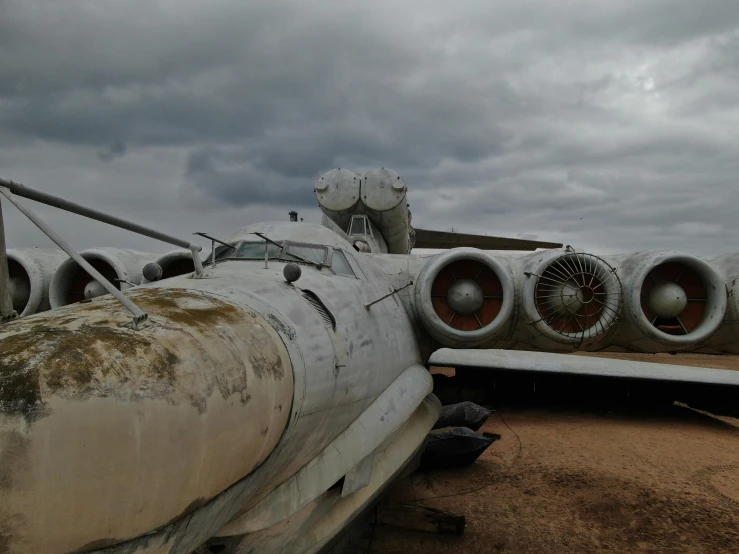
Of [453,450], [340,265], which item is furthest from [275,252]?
[453,450]

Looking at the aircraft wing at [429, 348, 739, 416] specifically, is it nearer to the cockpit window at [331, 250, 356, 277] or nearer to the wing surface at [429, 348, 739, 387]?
the wing surface at [429, 348, 739, 387]

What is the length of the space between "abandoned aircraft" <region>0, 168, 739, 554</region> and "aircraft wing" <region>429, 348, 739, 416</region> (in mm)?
3154

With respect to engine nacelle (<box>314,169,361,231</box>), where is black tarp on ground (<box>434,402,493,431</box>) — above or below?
below

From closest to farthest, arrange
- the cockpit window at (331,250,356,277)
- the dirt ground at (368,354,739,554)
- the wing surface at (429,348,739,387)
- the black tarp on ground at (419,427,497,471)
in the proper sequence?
the cockpit window at (331,250,356,277)
the dirt ground at (368,354,739,554)
the black tarp on ground at (419,427,497,471)
the wing surface at (429,348,739,387)

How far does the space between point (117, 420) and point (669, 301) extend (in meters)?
5.34

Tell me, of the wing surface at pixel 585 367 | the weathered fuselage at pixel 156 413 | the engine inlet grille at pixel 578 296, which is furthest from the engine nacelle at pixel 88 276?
the wing surface at pixel 585 367

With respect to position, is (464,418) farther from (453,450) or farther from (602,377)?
(602,377)

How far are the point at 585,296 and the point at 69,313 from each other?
496cm

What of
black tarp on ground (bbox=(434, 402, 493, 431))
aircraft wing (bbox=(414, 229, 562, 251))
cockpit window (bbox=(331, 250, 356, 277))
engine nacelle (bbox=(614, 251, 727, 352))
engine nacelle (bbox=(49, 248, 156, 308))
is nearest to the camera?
cockpit window (bbox=(331, 250, 356, 277))

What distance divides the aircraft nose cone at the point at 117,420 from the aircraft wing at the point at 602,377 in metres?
6.39

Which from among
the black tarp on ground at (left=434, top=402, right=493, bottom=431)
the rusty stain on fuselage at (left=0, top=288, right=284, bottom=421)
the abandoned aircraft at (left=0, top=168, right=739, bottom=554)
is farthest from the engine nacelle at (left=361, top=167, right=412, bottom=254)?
the rusty stain on fuselage at (left=0, top=288, right=284, bottom=421)

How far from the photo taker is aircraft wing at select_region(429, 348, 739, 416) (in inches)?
360

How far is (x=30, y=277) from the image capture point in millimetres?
6188

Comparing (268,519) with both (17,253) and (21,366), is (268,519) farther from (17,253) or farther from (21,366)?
(17,253)
